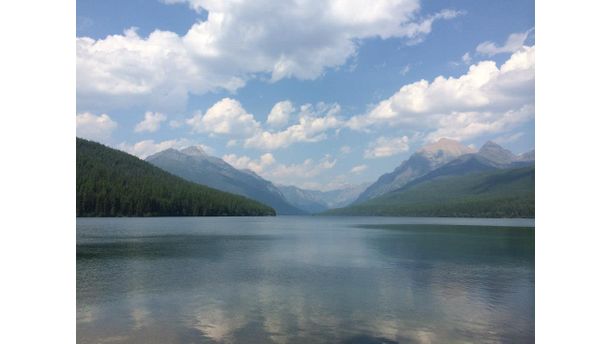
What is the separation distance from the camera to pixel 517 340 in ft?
73.2

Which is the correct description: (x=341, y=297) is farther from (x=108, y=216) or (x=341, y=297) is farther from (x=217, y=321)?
(x=108, y=216)

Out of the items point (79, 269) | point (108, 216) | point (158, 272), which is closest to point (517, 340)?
point (158, 272)

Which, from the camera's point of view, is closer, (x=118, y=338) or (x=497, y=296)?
(x=118, y=338)
